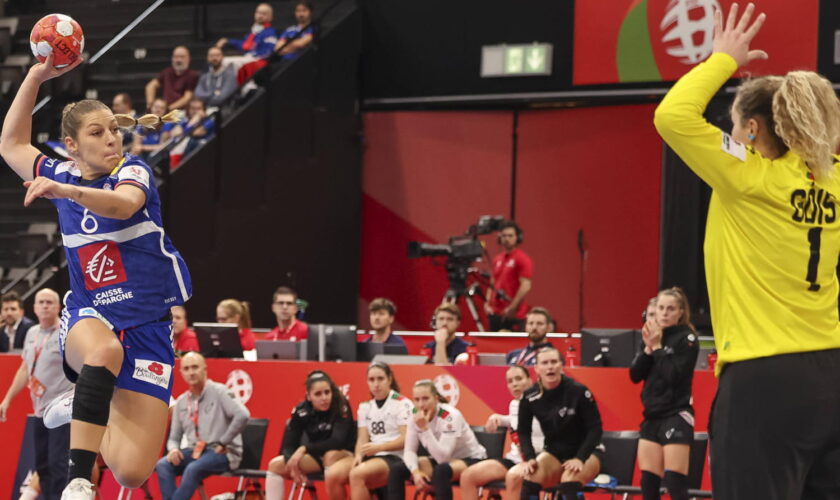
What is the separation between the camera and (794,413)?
3.46 meters

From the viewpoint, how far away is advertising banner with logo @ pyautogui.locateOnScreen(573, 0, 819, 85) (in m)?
15.4

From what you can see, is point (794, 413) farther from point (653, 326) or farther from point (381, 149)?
point (381, 149)

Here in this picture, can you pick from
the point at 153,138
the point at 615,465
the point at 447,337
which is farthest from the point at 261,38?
the point at 615,465

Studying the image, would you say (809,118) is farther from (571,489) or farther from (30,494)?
(30,494)

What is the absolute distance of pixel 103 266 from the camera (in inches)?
213

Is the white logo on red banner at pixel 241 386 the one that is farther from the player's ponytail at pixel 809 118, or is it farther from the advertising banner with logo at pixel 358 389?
the player's ponytail at pixel 809 118

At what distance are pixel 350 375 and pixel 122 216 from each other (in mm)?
5861

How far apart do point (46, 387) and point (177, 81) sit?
684 centimetres

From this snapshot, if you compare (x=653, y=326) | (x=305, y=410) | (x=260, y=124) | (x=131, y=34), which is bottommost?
(x=305, y=410)

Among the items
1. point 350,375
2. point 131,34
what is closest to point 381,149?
point 131,34

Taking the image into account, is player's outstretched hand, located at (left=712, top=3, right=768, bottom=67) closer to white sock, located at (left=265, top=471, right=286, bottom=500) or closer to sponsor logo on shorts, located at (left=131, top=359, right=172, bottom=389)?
sponsor logo on shorts, located at (left=131, top=359, right=172, bottom=389)

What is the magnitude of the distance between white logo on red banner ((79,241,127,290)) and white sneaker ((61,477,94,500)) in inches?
33.6

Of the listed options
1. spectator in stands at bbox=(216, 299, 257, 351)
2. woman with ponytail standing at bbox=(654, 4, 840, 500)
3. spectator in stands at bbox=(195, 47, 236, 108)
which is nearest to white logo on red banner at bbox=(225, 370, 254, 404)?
spectator in stands at bbox=(216, 299, 257, 351)

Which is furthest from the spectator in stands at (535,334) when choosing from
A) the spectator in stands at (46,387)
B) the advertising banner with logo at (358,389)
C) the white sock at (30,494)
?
the white sock at (30,494)
